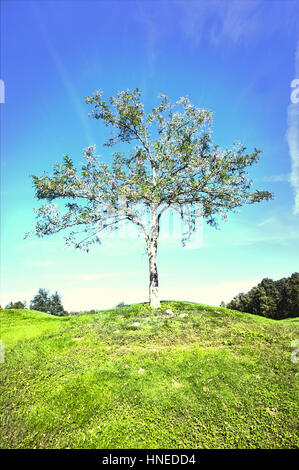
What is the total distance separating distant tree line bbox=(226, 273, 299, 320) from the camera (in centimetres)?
4984

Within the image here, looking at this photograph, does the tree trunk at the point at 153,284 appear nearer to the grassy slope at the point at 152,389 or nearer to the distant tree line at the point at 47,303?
the grassy slope at the point at 152,389

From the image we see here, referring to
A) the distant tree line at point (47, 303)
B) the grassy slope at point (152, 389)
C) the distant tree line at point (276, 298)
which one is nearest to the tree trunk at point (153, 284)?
the grassy slope at point (152, 389)

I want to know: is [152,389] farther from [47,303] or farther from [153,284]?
[47,303]

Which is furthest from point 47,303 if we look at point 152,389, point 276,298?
point 152,389

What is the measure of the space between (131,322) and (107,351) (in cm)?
437

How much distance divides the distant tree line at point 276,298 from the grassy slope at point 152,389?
40420 millimetres

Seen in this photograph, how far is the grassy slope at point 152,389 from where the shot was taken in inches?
294

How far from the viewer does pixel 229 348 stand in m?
12.3

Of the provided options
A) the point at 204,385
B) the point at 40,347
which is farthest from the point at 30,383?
the point at 204,385

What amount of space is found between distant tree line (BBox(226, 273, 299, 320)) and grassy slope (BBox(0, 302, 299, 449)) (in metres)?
40.4

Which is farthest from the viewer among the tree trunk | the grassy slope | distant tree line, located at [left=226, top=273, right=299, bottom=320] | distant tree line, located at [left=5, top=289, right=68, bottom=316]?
distant tree line, located at [left=5, top=289, right=68, bottom=316]

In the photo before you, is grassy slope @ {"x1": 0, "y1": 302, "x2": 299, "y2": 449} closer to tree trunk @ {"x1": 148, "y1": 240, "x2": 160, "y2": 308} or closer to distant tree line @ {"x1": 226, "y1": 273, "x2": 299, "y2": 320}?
tree trunk @ {"x1": 148, "y1": 240, "x2": 160, "y2": 308}

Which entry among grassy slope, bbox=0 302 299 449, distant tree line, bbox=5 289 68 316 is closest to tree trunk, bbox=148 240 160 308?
grassy slope, bbox=0 302 299 449
